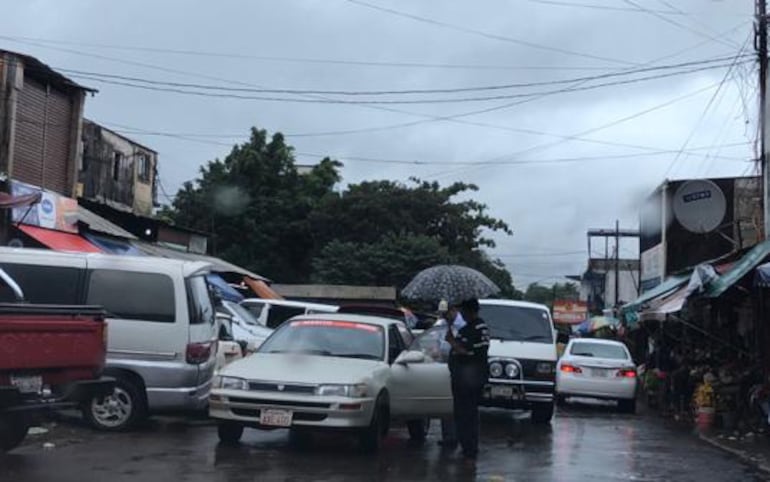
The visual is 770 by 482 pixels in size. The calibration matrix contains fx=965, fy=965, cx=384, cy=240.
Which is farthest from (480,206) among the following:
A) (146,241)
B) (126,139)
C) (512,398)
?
(512,398)

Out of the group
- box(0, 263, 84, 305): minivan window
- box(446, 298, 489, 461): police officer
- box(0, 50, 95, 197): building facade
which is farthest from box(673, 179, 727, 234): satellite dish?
box(0, 263, 84, 305): minivan window

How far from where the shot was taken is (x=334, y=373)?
10289 mm

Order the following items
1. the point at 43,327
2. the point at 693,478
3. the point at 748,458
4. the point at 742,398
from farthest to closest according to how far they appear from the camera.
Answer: the point at 742,398 → the point at 748,458 → the point at 693,478 → the point at 43,327

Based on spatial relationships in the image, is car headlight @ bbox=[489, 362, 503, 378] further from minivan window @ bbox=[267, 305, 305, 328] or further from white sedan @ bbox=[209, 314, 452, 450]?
minivan window @ bbox=[267, 305, 305, 328]

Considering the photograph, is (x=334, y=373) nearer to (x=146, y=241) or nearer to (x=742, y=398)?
(x=742, y=398)

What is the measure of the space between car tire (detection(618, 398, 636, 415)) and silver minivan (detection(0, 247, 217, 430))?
35.2 ft

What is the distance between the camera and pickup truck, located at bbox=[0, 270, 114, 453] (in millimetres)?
8766

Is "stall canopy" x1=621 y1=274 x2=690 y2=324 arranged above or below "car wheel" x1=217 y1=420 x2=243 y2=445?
above

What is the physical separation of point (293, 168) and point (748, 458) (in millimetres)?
37305

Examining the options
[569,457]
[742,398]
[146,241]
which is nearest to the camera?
[569,457]

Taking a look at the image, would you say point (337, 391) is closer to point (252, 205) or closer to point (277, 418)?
point (277, 418)

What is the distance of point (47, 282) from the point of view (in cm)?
1167

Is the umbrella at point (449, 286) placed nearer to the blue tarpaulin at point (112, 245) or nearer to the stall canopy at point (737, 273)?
the stall canopy at point (737, 273)

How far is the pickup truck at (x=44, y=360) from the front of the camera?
877 cm
